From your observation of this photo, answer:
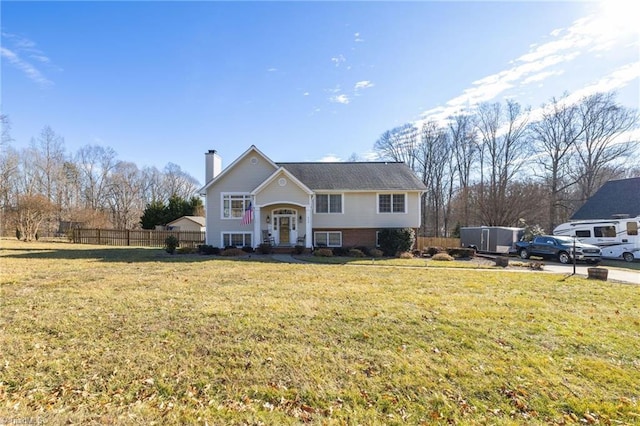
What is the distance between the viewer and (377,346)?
5031 mm

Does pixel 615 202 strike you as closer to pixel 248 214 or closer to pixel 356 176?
pixel 356 176

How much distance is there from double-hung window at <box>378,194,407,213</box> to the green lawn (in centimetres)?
1317

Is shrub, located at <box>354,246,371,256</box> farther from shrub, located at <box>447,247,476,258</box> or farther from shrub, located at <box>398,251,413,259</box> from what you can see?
shrub, located at <box>447,247,476,258</box>

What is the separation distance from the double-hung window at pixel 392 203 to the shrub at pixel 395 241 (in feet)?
5.77

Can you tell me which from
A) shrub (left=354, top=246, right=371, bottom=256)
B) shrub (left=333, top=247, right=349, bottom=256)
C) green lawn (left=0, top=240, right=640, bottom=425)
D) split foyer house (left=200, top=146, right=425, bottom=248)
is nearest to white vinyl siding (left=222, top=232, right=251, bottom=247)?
split foyer house (left=200, top=146, right=425, bottom=248)

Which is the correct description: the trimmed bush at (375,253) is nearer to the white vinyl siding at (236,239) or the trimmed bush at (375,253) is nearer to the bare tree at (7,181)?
the white vinyl siding at (236,239)

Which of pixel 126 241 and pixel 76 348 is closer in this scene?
pixel 76 348

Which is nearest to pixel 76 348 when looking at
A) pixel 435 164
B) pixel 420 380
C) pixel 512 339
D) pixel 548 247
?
pixel 420 380

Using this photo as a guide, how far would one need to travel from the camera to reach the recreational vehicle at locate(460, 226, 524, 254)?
23125mm

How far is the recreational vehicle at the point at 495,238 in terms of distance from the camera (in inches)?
910

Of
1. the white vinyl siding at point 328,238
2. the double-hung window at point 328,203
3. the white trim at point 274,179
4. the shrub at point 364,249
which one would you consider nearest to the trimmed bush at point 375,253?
the shrub at point 364,249

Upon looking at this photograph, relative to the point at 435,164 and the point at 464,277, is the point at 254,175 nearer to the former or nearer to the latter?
the point at 464,277

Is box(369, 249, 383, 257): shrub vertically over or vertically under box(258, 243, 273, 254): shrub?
under

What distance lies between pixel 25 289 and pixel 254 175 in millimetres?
14187
